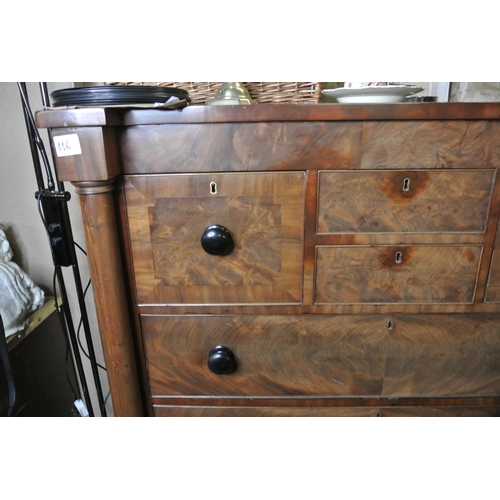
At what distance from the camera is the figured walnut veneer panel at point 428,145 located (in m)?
0.63

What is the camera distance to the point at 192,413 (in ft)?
2.66

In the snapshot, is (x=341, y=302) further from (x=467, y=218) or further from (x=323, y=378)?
(x=467, y=218)

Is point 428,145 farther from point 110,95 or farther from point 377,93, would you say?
point 110,95

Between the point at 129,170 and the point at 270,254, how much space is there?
0.99 ft

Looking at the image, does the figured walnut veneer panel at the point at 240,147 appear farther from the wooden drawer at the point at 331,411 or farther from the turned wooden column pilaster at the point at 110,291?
the wooden drawer at the point at 331,411

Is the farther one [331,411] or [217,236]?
[331,411]

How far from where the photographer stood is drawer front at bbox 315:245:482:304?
0.70 meters

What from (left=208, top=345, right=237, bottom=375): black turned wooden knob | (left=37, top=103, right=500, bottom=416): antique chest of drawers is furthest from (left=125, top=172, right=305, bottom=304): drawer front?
(left=208, top=345, right=237, bottom=375): black turned wooden knob

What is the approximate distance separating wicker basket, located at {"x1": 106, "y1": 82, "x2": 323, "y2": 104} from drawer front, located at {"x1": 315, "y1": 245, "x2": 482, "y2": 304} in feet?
1.17

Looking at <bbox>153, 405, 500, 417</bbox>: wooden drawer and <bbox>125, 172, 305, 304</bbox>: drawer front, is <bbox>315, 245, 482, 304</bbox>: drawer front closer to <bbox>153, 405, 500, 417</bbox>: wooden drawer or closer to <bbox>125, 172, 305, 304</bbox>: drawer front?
<bbox>125, 172, 305, 304</bbox>: drawer front

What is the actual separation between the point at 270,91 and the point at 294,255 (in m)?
0.40

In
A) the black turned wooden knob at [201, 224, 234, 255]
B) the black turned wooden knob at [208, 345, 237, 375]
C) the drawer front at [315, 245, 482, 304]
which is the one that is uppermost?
the black turned wooden knob at [201, 224, 234, 255]

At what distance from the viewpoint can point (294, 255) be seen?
701mm

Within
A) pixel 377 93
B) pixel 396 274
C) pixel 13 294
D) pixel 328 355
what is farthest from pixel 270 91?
pixel 13 294
